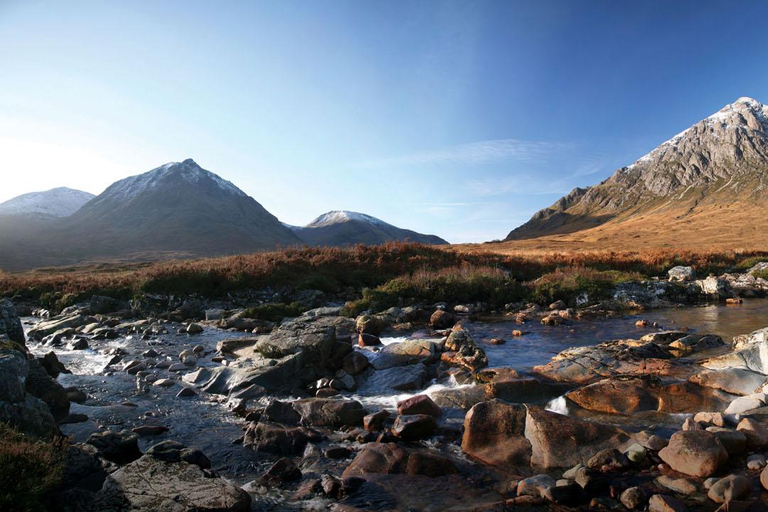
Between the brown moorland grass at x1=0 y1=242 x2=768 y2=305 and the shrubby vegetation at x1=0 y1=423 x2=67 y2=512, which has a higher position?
the brown moorland grass at x1=0 y1=242 x2=768 y2=305

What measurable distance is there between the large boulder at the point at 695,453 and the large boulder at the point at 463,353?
19.7ft

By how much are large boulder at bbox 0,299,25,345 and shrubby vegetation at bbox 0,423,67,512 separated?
8.04 metres

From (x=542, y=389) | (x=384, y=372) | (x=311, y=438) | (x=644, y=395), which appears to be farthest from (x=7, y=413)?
(x=644, y=395)

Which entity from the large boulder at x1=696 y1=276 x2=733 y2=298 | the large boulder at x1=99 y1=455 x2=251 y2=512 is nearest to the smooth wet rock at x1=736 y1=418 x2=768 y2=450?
the large boulder at x1=99 y1=455 x2=251 y2=512

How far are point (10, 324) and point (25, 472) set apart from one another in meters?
9.89

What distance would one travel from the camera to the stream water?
9.05 meters

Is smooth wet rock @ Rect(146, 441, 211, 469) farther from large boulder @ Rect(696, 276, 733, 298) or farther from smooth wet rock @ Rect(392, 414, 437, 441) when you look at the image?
large boulder @ Rect(696, 276, 733, 298)

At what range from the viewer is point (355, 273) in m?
30.7

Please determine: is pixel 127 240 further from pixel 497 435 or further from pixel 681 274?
pixel 497 435

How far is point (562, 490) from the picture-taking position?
247 inches

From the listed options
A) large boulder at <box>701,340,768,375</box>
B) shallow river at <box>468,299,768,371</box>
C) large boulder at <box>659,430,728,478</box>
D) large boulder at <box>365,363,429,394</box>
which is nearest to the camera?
large boulder at <box>659,430,728,478</box>

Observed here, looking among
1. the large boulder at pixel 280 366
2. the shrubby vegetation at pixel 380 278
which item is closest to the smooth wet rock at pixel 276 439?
the large boulder at pixel 280 366

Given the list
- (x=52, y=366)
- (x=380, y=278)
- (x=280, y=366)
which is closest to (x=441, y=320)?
(x=280, y=366)

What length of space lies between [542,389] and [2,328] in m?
16.0
